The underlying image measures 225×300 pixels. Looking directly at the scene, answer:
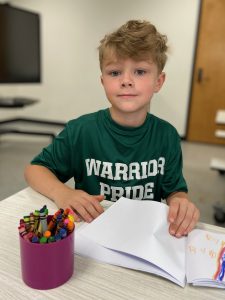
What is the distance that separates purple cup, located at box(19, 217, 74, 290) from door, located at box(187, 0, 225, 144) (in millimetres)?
3583

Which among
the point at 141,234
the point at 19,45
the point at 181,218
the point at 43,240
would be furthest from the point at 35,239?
the point at 19,45

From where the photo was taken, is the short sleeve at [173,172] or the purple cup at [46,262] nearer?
the purple cup at [46,262]

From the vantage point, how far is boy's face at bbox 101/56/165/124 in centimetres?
78

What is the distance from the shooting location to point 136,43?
2.58 ft

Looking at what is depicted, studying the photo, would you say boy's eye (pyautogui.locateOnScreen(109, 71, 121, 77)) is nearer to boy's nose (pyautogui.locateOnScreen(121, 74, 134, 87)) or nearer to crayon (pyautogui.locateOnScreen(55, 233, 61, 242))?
boy's nose (pyautogui.locateOnScreen(121, 74, 134, 87))

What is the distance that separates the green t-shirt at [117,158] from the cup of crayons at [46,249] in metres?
0.42

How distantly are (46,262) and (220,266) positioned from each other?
0.30m

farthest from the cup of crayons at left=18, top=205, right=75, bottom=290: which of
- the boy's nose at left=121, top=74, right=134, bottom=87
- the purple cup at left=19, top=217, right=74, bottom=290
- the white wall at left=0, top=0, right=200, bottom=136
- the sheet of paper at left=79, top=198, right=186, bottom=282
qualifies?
the white wall at left=0, top=0, right=200, bottom=136

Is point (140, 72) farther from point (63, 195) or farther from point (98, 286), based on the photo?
point (98, 286)

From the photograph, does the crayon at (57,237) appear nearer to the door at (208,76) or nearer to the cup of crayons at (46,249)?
the cup of crayons at (46,249)

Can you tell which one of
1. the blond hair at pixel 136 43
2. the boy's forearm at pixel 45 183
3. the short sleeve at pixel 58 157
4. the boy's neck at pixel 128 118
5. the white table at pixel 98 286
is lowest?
the white table at pixel 98 286

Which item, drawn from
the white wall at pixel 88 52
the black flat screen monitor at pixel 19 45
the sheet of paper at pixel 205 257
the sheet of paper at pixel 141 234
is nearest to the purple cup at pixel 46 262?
the sheet of paper at pixel 141 234

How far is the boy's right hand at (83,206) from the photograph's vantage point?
658mm

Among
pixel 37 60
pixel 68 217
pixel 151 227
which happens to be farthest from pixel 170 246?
pixel 37 60
